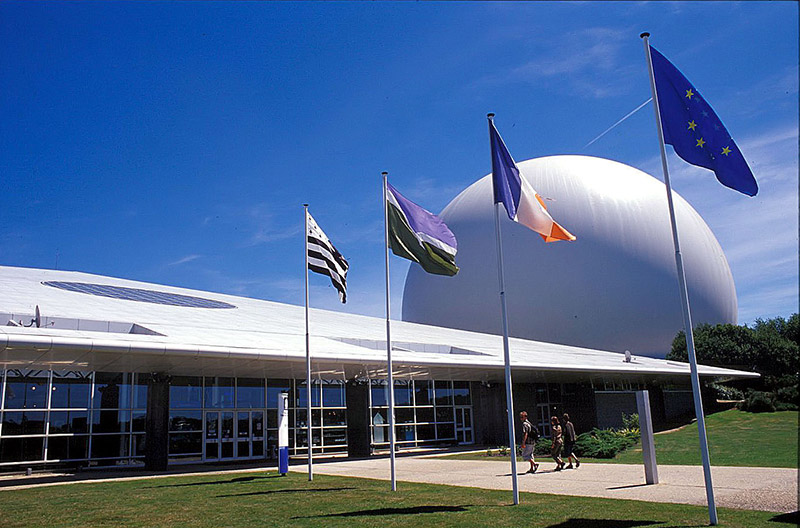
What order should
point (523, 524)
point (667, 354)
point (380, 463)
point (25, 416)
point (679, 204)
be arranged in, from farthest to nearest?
point (679, 204), point (667, 354), point (380, 463), point (25, 416), point (523, 524)

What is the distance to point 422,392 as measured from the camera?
102ft

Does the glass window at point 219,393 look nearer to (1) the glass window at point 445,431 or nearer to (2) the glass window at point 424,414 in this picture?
(2) the glass window at point 424,414

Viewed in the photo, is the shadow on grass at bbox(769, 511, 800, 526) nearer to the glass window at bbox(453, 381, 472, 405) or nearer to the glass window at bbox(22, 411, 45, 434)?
the glass window at bbox(22, 411, 45, 434)

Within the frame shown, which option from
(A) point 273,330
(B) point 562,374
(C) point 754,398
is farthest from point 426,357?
(C) point 754,398

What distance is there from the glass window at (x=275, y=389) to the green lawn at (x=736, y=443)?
293 inches

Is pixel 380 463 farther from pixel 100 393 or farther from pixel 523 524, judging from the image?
pixel 523 524

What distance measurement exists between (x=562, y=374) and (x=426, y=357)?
9.81 meters

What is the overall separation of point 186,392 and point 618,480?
622 inches

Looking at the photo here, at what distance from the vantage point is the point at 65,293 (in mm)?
24766

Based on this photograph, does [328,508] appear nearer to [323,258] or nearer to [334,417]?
[323,258]

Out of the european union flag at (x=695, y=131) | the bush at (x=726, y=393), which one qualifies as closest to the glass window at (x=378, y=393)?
the european union flag at (x=695, y=131)

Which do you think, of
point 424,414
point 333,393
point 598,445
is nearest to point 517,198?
point 598,445

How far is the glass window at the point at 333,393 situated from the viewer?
28.5 meters

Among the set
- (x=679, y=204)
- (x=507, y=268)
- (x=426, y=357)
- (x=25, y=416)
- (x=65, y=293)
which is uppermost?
(x=679, y=204)
